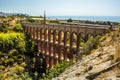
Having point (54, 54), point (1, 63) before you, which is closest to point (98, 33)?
point (54, 54)

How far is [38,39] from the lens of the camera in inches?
2478

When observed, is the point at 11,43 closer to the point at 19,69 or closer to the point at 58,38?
the point at 19,69

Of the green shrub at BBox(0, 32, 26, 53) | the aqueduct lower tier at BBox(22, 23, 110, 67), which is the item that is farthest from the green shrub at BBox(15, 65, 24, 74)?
the green shrub at BBox(0, 32, 26, 53)

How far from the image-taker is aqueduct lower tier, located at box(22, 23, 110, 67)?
44.2 metres

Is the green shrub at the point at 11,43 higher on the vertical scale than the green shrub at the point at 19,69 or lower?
higher

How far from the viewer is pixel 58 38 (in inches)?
2096

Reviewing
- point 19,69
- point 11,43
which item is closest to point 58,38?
point 19,69

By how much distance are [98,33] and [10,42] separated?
26.3 metres

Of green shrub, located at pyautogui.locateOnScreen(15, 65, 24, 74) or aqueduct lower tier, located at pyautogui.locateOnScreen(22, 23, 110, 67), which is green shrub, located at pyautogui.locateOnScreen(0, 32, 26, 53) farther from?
green shrub, located at pyautogui.locateOnScreen(15, 65, 24, 74)

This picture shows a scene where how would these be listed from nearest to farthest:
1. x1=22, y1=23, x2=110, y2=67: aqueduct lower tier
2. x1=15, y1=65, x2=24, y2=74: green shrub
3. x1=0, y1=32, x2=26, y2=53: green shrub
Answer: x1=22, y1=23, x2=110, y2=67: aqueduct lower tier < x1=15, y1=65, x2=24, y2=74: green shrub < x1=0, y1=32, x2=26, y2=53: green shrub

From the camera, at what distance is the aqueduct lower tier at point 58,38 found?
1742 inches

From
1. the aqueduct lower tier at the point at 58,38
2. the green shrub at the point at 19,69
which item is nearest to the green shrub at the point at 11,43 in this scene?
the aqueduct lower tier at the point at 58,38

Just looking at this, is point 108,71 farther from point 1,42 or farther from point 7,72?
point 1,42

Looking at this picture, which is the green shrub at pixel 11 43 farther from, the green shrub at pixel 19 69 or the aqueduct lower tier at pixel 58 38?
the green shrub at pixel 19 69
